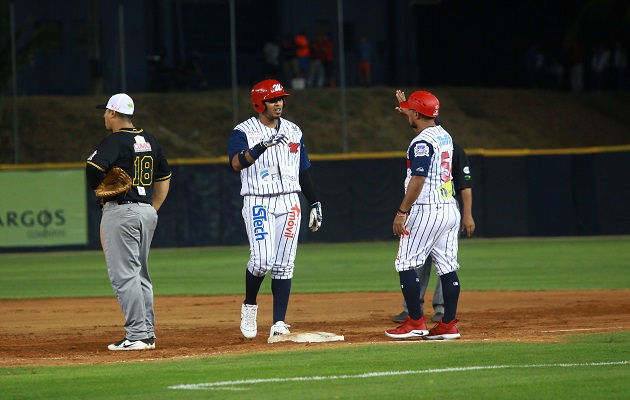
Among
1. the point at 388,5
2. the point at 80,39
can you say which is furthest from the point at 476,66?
the point at 80,39

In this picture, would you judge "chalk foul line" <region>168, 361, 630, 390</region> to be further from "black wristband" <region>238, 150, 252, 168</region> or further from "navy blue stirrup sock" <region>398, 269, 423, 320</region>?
"black wristband" <region>238, 150, 252, 168</region>

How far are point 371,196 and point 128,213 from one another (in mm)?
18450

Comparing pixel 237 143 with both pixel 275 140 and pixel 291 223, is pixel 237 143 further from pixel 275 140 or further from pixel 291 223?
pixel 291 223

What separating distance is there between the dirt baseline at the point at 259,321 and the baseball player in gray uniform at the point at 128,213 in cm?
34

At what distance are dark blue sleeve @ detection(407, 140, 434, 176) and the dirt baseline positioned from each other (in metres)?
1.41

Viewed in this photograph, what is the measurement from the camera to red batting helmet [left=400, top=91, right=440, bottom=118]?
9.46 metres

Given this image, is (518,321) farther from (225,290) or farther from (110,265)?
(225,290)

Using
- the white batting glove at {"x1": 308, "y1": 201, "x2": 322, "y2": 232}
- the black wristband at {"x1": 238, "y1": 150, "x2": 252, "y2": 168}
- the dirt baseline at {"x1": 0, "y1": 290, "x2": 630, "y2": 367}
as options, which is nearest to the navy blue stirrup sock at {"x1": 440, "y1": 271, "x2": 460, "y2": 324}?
the dirt baseline at {"x1": 0, "y1": 290, "x2": 630, "y2": 367}

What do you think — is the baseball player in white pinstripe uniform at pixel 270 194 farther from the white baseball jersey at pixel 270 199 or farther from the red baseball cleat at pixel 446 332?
the red baseball cleat at pixel 446 332

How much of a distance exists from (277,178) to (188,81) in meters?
28.2

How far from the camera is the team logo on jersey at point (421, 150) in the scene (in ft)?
30.4

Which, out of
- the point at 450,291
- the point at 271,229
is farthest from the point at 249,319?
the point at 450,291

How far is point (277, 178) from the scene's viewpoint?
9633mm

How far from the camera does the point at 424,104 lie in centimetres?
946
